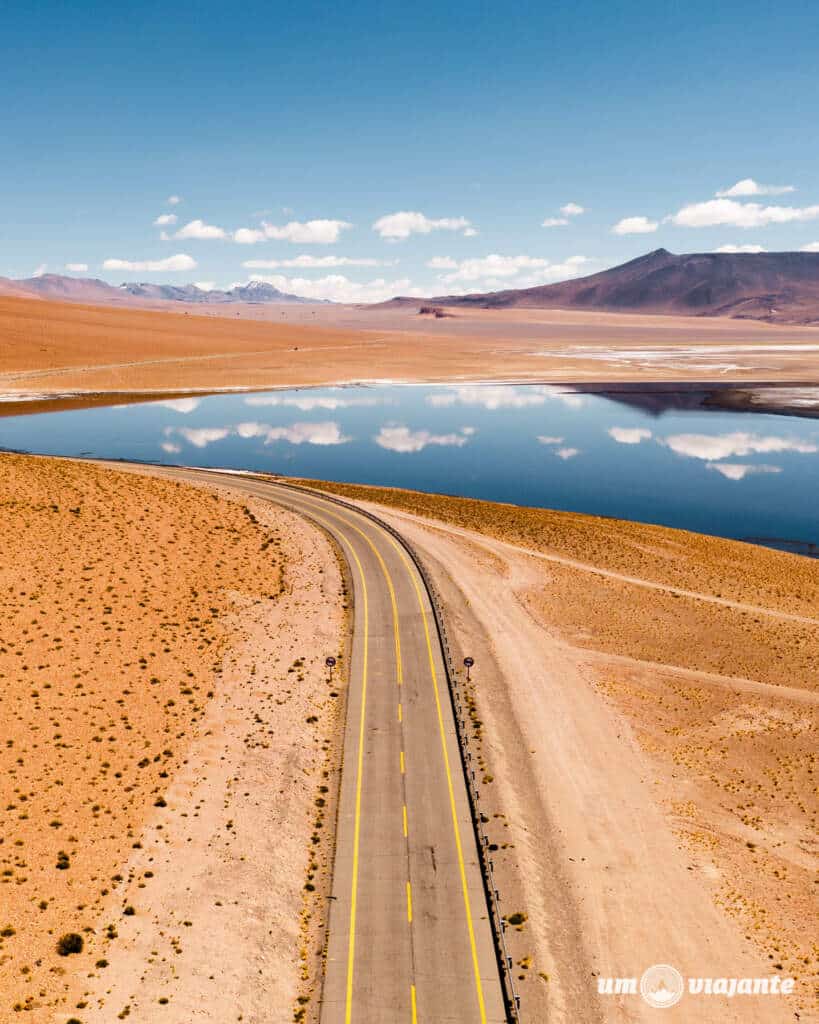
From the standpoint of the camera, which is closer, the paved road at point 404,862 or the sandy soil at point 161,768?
the paved road at point 404,862

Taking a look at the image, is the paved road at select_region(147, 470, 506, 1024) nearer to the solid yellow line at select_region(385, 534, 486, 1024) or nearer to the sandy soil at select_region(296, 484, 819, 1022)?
the solid yellow line at select_region(385, 534, 486, 1024)

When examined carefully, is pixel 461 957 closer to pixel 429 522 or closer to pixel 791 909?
pixel 791 909

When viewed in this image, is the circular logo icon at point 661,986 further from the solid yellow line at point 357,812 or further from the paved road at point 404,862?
the solid yellow line at point 357,812

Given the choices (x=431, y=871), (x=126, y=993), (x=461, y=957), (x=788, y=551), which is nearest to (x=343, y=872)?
(x=431, y=871)

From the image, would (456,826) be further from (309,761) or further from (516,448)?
(516,448)

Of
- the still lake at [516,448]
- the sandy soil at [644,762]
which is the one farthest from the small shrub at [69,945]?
the still lake at [516,448]

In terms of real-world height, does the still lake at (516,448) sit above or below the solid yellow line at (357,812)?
above

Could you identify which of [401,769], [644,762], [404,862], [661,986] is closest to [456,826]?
[404,862]
